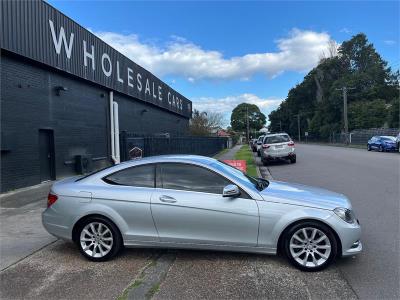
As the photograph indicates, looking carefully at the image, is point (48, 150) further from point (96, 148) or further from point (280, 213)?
point (280, 213)

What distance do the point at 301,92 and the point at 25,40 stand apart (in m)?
105

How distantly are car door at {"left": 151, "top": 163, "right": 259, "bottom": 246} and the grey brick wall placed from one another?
349 inches

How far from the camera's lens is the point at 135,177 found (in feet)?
18.8

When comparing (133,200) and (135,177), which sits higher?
(135,177)

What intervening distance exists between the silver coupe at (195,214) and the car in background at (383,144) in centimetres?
3205

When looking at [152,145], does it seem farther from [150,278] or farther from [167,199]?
[150,278]

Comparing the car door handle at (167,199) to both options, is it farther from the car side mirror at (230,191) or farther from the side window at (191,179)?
the car side mirror at (230,191)

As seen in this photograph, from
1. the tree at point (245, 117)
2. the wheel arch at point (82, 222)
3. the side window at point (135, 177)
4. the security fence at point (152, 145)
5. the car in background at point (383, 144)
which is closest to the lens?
the wheel arch at point (82, 222)

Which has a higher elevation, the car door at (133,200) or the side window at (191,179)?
the side window at (191,179)

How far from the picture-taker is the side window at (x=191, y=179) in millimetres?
5445

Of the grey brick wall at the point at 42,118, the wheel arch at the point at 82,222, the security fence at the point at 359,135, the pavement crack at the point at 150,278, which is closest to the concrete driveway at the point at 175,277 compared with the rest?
the pavement crack at the point at 150,278

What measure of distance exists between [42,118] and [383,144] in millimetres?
29767

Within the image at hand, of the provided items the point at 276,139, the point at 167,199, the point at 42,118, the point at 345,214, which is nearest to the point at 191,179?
the point at 167,199

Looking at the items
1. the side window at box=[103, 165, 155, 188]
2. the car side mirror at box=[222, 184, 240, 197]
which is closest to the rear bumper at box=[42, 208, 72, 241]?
the side window at box=[103, 165, 155, 188]
